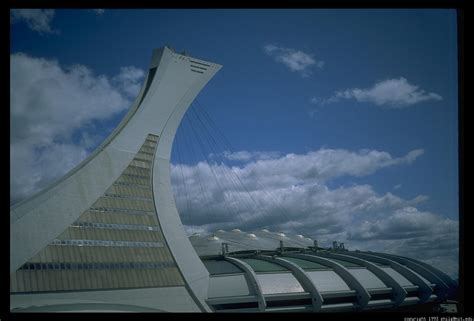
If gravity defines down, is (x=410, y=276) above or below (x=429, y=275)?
above

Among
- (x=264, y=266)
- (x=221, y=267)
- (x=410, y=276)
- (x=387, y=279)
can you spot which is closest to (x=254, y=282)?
(x=264, y=266)

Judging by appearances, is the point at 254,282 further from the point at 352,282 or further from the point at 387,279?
the point at 387,279

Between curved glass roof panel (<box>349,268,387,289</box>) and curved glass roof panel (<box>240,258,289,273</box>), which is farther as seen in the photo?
curved glass roof panel (<box>349,268,387,289</box>)

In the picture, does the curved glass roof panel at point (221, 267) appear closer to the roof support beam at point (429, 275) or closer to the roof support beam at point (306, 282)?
the roof support beam at point (306, 282)

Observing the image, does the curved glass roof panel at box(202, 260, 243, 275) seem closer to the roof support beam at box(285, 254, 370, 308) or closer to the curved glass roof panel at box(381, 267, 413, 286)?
the roof support beam at box(285, 254, 370, 308)

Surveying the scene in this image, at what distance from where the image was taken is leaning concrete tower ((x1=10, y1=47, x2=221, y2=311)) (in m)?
24.8

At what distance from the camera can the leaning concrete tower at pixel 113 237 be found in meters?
24.8

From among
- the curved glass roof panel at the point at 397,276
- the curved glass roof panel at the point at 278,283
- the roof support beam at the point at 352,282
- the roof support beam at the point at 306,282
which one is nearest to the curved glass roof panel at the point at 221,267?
the curved glass roof panel at the point at 278,283

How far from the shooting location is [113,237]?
28594 mm

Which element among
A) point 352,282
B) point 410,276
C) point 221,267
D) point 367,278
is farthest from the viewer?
point 410,276

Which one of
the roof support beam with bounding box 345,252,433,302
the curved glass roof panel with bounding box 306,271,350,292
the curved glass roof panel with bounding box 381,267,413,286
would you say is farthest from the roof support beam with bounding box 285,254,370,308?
the roof support beam with bounding box 345,252,433,302

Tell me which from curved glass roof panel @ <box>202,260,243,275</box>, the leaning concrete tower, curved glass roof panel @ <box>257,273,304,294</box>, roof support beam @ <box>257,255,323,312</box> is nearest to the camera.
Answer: the leaning concrete tower
